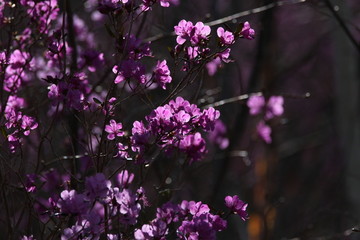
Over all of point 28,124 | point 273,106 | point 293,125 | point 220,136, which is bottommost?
point 293,125

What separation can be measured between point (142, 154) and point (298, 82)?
950 cm

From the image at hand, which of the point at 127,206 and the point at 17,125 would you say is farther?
the point at 17,125

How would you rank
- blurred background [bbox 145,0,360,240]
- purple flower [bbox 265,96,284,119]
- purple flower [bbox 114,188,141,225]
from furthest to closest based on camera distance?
1. blurred background [bbox 145,0,360,240]
2. purple flower [bbox 265,96,284,119]
3. purple flower [bbox 114,188,141,225]

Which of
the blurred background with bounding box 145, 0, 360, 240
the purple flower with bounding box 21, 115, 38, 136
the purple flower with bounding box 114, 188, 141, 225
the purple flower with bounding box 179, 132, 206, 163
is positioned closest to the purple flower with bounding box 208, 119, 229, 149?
the blurred background with bounding box 145, 0, 360, 240

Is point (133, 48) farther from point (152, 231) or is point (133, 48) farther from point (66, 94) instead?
point (152, 231)

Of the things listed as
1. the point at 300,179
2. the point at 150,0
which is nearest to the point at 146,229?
the point at 150,0

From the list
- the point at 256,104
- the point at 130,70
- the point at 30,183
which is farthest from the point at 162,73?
the point at 256,104

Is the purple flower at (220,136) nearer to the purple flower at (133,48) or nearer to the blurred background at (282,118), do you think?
the blurred background at (282,118)

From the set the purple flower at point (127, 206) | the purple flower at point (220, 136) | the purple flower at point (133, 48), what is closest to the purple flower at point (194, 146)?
the purple flower at point (133, 48)

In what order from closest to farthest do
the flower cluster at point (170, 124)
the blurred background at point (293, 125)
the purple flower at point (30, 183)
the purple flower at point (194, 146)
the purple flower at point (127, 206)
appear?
the purple flower at point (127, 206), the flower cluster at point (170, 124), the purple flower at point (30, 183), the purple flower at point (194, 146), the blurred background at point (293, 125)

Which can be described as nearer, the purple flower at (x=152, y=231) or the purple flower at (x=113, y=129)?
the purple flower at (x=152, y=231)

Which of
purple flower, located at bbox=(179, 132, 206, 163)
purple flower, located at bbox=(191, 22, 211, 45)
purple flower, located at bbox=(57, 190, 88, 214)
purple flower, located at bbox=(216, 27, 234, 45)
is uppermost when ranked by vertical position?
purple flower, located at bbox=(191, 22, 211, 45)

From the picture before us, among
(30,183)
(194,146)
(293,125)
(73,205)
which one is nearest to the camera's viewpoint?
(73,205)

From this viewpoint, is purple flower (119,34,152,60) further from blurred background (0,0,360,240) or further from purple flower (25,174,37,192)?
purple flower (25,174,37,192)
